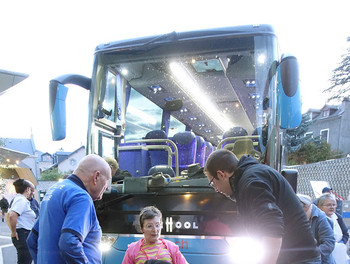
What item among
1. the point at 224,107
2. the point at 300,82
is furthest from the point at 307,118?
the point at 300,82

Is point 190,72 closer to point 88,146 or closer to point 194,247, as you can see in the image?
point 88,146

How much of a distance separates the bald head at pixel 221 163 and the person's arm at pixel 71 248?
1.05m

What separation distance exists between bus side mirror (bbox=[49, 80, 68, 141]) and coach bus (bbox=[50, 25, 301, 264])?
12mm

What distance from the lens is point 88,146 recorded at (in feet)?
14.9

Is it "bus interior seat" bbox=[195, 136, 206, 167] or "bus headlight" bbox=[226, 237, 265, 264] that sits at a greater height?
"bus interior seat" bbox=[195, 136, 206, 167]

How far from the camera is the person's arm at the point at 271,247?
202cm

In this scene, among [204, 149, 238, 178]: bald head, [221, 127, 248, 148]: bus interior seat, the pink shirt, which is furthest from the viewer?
[221, 127, 248, 148]: bus interior seat

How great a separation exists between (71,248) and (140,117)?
3.33m

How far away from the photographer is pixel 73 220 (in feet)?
7.43

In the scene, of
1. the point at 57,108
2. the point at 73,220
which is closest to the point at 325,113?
the point at 57,108

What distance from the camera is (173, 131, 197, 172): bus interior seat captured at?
494 centimetres

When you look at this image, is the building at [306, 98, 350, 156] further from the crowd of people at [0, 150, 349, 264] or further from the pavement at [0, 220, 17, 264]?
the crowd of people at [0, 150, 349, 264]

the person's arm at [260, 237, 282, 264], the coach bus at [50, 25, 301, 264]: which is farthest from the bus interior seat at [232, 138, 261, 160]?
the person's arm at [260, 237, 282, 264]

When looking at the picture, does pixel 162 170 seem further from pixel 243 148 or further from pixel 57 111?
pixel 57 111
